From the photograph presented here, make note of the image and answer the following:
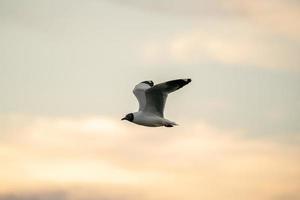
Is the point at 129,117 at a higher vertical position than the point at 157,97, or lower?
lower

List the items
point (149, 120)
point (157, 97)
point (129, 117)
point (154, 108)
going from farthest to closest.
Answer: point (129, 117)
point (154, 108)
point (157, 97)
point (149, 120)

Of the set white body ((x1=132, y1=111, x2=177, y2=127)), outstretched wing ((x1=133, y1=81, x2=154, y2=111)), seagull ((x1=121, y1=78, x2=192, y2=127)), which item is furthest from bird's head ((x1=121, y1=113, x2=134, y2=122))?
outstretched wing ((x1=133, y1=81, x2=154, y2=111))

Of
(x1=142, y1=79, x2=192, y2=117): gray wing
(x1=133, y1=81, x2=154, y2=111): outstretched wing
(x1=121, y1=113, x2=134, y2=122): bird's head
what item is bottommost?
(x1=121, y1=113, x2=134, y2=122): bird's head

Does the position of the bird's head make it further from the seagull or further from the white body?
the white body

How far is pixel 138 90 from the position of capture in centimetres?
4419

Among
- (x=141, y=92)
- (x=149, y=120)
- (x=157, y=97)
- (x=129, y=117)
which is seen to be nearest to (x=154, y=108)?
(x=157, y=97)

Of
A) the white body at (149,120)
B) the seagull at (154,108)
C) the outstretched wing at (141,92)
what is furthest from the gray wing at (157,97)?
the outstretched wing at (141,92)

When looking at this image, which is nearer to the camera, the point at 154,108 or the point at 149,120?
the point at 149,120

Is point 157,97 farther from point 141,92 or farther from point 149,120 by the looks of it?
point 141,92

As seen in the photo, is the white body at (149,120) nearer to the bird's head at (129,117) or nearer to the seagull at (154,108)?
the seagull at (154,108)

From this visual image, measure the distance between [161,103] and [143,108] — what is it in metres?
1.13

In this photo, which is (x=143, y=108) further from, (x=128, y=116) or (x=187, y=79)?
(x=187, y=79)

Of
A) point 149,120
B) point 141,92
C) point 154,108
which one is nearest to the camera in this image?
point 149,120

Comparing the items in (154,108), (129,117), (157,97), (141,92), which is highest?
(141,92)
